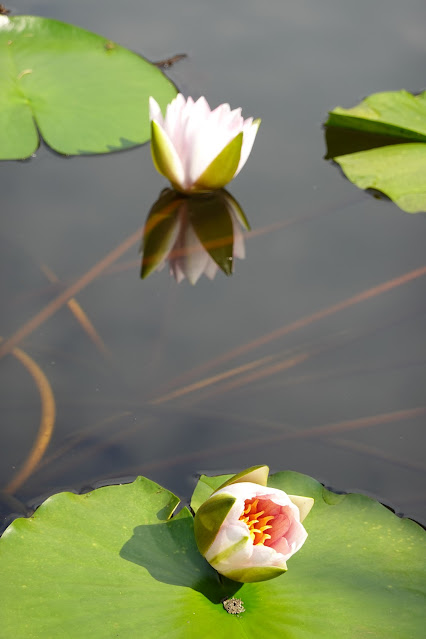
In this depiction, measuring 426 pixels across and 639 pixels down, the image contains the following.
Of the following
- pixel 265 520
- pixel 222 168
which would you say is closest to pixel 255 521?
pixel 265 520

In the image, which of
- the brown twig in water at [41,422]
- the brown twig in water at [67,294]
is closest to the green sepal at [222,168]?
the brown twig in water at [67,294]

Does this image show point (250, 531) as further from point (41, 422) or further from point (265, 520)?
point (41, 422)

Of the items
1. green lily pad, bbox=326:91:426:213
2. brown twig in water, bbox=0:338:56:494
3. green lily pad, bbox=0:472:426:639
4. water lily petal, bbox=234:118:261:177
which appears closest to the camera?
green lily pad, bbox=0:472:426:639

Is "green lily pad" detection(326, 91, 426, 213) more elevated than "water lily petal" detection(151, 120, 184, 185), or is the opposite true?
"water lily petal" detection(151, 120, 184, 185)

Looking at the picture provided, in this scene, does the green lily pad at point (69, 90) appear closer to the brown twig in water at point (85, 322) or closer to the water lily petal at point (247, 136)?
the water lily petal at point (247, 136)

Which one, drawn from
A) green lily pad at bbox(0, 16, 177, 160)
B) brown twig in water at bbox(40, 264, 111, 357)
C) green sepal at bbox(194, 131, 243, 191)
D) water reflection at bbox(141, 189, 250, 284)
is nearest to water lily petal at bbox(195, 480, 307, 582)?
brown twig in water at bbox(40, 264, 111, 357)

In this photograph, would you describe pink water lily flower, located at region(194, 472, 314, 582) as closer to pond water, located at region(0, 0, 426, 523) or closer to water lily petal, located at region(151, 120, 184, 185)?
pond water, located at region(0, 0, 426, 523)

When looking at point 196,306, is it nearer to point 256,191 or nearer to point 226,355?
point 226,355
